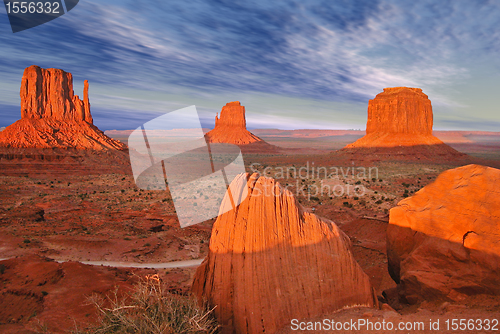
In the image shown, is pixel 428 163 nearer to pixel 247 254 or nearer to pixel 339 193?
pixel 339 193

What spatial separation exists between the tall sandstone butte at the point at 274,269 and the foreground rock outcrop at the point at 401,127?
64.2 m

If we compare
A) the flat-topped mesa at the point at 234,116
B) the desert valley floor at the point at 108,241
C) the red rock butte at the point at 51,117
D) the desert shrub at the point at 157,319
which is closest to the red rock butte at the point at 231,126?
the flat-topped mesa at the point at 234,116

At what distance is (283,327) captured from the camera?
7.07 metres

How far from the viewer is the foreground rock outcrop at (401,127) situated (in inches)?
2662

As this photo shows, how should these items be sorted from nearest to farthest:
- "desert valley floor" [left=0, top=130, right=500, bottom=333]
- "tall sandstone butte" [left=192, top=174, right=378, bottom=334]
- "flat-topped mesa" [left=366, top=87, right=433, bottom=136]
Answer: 1. "tall sandstone butte" [left=192, top=174, right=378, bottom=334]
2. "desert valley floor" [left=0, top=130, right=500, bottom=333]
3. "flat-topped mesa" [left=366, top=87, right=433, bottom=136]

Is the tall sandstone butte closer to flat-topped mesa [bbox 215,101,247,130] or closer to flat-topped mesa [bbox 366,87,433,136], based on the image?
flat-topped mesa [bbox 366,87,433,136]

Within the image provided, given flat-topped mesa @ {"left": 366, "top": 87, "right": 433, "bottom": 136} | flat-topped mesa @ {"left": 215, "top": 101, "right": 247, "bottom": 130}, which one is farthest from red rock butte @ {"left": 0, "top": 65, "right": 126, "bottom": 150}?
flat-topped mesa @ {"left": 366, "top": 87, "right": 433, "bottom": 136}

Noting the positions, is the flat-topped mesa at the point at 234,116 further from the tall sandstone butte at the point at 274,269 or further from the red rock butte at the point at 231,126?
the tall sandstone butte at the point at 274,269

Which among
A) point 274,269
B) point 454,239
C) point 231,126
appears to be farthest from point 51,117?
point 454,239

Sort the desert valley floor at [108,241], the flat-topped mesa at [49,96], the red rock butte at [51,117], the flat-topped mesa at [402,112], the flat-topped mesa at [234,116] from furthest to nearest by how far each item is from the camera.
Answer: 1. the flat-topped mesa at [234,116]
2. the flat-topped mesa at [402,112]
3. the flat-topped mesa at [49,96]
4. the red rock butte at [51,117]
5. the desert valley floor at [108,241]

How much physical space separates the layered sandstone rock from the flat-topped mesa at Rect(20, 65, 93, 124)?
82789mm

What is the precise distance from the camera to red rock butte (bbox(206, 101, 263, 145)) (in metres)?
127

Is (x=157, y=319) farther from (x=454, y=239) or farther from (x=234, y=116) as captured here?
(x=234, y=116)

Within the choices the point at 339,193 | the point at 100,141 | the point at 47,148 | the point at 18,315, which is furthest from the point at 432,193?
the point at 100,141
